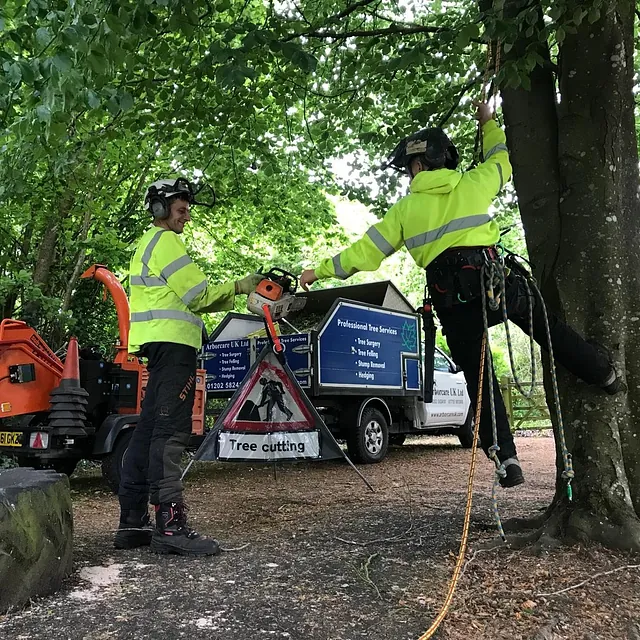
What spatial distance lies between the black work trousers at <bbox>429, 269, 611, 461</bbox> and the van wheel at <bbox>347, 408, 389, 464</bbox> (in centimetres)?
566

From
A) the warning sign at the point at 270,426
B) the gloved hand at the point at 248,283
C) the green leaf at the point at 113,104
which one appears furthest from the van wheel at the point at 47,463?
the green leaf at the point at 113,104

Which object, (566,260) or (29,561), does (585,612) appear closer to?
(566,260)

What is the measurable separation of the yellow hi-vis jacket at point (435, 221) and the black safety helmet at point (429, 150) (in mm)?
131

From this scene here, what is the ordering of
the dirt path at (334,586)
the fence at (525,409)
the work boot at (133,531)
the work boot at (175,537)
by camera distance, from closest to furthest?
the dirt path at (334,586) → the work boot at (175,537) → the work boot at (133,531) → the fence at (525,409)

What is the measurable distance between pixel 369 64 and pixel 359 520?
14.1 ft

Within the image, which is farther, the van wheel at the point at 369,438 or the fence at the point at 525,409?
the fence at the point at 525,409

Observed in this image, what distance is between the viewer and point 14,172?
4.68 metres

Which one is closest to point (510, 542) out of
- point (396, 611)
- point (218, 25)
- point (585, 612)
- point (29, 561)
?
point (585, 612)

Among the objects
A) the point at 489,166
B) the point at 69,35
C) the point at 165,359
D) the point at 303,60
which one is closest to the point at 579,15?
the point at 489,166

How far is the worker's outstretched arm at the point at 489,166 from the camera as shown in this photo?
154 inches

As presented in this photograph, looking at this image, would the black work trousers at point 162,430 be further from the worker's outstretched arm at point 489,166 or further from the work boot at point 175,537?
the worker's outstretched arm at point 489,166

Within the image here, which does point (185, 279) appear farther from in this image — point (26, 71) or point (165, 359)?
point (26, 71)

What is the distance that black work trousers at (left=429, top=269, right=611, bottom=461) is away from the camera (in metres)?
3.92

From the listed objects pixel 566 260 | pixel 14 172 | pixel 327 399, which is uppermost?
pixel 14 172
